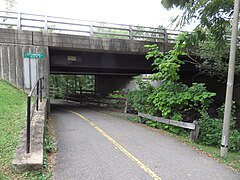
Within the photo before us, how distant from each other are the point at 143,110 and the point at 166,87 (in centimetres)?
179

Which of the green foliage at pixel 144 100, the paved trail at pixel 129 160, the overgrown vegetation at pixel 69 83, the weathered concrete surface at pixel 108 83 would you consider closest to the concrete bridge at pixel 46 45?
the green foliage at pixel 144 100

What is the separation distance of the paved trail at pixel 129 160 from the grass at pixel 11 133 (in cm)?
31

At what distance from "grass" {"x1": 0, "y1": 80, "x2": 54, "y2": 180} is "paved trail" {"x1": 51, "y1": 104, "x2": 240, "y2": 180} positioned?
311 millimetres

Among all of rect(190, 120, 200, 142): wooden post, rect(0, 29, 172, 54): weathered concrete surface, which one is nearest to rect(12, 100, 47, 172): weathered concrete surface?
rect(190, 120, 200, 142): wooden post

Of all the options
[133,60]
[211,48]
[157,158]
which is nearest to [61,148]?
[157,158]

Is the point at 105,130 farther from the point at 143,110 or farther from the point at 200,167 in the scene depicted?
the point at 200,167

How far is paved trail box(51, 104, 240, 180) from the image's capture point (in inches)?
154

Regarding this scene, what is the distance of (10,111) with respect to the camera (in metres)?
7.18

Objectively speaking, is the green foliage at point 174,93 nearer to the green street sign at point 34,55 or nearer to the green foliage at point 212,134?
the green foliage at point 212,134

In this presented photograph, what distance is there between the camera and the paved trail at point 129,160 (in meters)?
3.91

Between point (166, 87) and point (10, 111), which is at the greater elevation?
point (166, 87)

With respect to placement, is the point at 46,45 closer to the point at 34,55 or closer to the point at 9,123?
the point at 34,55

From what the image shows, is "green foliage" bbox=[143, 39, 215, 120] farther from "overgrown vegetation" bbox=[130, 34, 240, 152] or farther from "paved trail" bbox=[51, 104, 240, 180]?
"paved trail" bbox=[51, 104, 240, 180]

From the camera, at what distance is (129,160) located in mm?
4598
